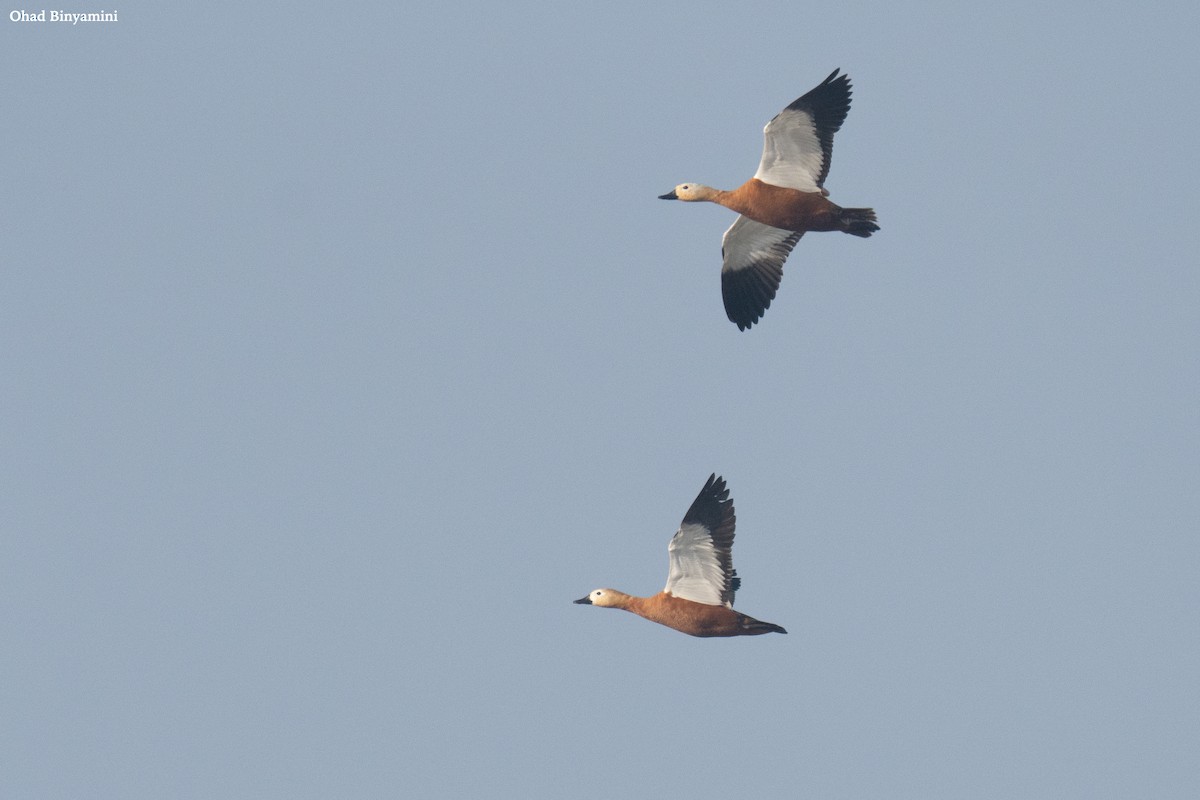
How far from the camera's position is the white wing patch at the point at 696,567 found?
1182 inches

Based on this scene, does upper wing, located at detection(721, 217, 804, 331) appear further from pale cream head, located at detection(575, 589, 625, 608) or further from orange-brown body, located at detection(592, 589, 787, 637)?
orange-brown body, located at detection(592, 589, 787, 637)

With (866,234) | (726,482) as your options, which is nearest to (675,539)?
(726,482)

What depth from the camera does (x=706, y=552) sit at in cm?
3012

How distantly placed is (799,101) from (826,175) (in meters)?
1.47

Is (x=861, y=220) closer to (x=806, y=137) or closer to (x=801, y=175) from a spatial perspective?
(x=801, y=175)

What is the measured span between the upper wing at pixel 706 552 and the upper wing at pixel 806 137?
19.4 feet

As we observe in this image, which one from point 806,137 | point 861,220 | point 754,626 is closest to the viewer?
point 754,626

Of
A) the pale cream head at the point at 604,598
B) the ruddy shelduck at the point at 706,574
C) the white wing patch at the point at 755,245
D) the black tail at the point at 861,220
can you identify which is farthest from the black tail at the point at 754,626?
the white wing patch at the point at 755,245

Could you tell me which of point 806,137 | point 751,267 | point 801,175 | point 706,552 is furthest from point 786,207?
point 706,552

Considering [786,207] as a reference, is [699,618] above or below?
below

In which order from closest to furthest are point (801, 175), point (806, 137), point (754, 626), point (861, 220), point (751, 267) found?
point (754, 626)
point (861, 220)
point (806, 137)
point (801, 175)
point (751, 267)

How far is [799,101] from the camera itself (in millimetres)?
31500

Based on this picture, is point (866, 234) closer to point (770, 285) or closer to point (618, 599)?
point (770, 285)

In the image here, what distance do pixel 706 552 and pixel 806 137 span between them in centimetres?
754
